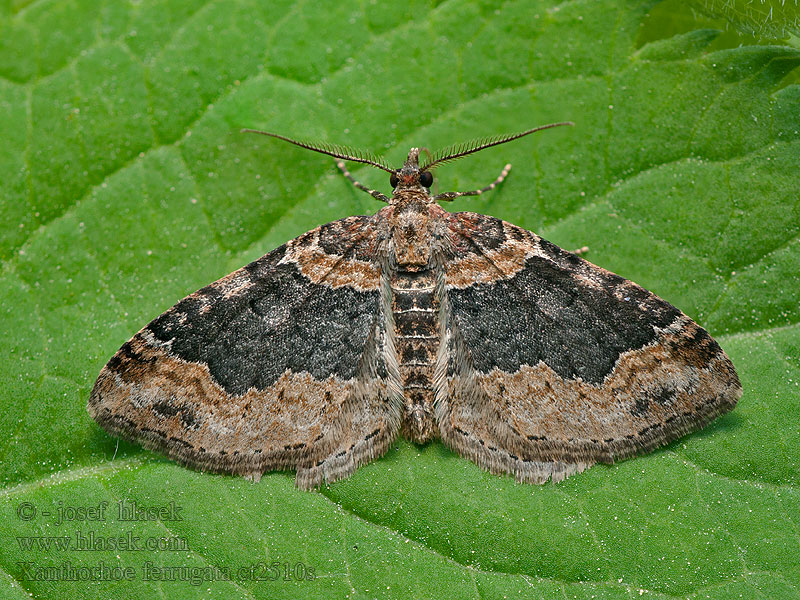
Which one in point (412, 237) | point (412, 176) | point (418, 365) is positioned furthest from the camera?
point (412, 176)

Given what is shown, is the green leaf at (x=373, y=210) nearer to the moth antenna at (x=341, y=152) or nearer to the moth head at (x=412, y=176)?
the moth antenna at (x=341, y=152)

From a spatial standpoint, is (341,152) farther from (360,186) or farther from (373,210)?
(373,210)

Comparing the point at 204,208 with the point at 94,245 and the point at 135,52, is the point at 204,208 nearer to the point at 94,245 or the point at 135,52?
the point at 94,245

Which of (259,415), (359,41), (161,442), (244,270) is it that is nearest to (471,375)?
(259,415)

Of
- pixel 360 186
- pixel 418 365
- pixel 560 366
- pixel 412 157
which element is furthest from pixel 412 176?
pixel 560 366

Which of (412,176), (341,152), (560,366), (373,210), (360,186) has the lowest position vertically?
(560,366)

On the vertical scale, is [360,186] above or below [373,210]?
above

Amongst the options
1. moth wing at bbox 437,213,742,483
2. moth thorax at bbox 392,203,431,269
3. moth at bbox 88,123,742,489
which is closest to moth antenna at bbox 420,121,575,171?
moth thorax at bbox 392,203,431,269
